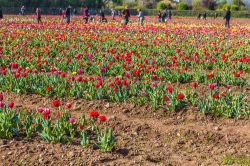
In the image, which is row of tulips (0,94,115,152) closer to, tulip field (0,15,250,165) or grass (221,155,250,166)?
tulip field (0,15,250,165)

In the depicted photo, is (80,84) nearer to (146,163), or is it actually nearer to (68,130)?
(68,130)

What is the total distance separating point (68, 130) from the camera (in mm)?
6371

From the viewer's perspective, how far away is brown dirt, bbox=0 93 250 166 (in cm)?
564

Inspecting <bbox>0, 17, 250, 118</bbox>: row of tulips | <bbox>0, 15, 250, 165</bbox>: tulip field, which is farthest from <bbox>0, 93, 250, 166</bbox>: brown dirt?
<bbox>0, 17, 250, 118</bbox>: row of tulips

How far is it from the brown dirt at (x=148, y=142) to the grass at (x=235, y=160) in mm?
110

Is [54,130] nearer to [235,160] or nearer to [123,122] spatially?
[123,122]

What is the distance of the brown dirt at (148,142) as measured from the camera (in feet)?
18.5

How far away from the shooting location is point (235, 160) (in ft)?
19.2

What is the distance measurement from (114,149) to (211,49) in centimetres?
1109

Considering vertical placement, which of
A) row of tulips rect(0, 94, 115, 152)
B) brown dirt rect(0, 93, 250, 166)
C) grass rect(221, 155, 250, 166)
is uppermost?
row of tulips rect(0, 94, 115, 152)

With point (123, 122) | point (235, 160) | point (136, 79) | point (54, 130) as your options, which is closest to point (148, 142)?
point (123, 122)

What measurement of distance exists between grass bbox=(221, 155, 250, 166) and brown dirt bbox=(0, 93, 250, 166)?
11 cm

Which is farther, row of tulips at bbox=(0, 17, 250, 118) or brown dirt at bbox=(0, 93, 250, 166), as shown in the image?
row of tulips at bbox=(0, 17, 250, 118)

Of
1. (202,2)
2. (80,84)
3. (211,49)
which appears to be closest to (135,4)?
(202,2)
